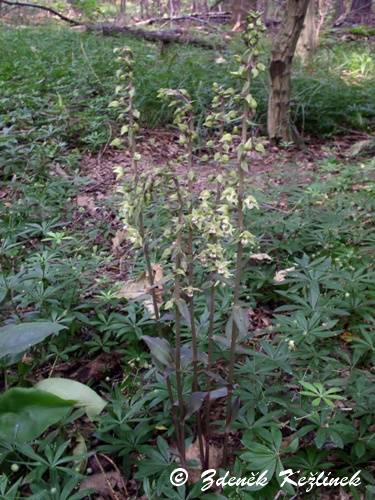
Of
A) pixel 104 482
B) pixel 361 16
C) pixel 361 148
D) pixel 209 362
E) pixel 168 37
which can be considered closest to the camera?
pixel 209 362

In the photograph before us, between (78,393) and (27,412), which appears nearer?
(27,412)

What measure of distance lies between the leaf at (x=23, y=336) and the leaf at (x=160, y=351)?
49cm

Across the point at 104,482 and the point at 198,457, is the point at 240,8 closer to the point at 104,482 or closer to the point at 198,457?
the point at 198,457

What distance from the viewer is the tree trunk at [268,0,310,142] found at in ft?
16.0

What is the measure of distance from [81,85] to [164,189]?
512cm

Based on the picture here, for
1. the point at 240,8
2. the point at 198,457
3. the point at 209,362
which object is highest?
the point at 240,8

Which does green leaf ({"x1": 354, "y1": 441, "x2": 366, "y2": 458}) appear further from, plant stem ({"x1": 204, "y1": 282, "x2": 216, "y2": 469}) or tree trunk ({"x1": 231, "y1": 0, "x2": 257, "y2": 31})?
tree trunk ({"x1": 231, "y1": 0, "x2": 257, "y2": 31})

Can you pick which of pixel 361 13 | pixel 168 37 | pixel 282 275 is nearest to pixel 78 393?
pixel 282 275

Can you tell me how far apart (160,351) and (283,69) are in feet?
13.5

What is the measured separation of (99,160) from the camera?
496 cm

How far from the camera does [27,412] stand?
1.78 meters

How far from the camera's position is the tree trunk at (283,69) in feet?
16.0

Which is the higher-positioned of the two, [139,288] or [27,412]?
[27,412]

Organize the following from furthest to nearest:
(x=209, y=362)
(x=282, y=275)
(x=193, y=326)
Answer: (x=282, y=275) < (x=209, y=362) < (x=193, y=326)
